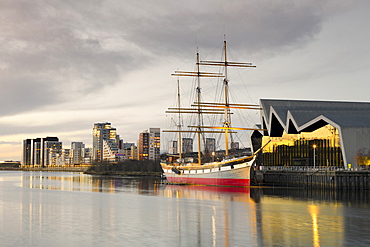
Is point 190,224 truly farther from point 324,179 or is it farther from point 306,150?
point 306,150

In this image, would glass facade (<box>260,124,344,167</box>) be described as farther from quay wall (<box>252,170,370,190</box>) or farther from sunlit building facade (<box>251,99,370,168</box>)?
quay wall (<box>252,170,370,190</box>)

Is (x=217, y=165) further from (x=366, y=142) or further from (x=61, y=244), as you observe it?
(x=61, y=244)

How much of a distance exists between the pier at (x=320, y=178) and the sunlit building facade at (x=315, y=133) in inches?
223

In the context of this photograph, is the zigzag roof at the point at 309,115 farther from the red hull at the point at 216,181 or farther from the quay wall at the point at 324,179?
the red hull at the point at 216,181

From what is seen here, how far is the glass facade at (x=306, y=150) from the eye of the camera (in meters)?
80.2

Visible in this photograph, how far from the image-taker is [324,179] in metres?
67.5

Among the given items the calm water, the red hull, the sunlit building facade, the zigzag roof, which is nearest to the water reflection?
the red hull

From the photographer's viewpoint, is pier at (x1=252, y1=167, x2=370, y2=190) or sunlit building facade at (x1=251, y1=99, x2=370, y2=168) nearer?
pier at (x1=252, y1=167, x2=370, y2=190)

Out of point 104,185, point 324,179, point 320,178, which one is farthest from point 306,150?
point 104,185

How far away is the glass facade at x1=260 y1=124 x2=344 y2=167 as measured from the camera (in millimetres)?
80188

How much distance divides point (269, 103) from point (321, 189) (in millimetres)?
33898

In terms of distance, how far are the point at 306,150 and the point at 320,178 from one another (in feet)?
59.9

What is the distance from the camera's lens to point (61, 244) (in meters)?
25.6

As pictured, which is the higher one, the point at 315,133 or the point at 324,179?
the point at 315,133
